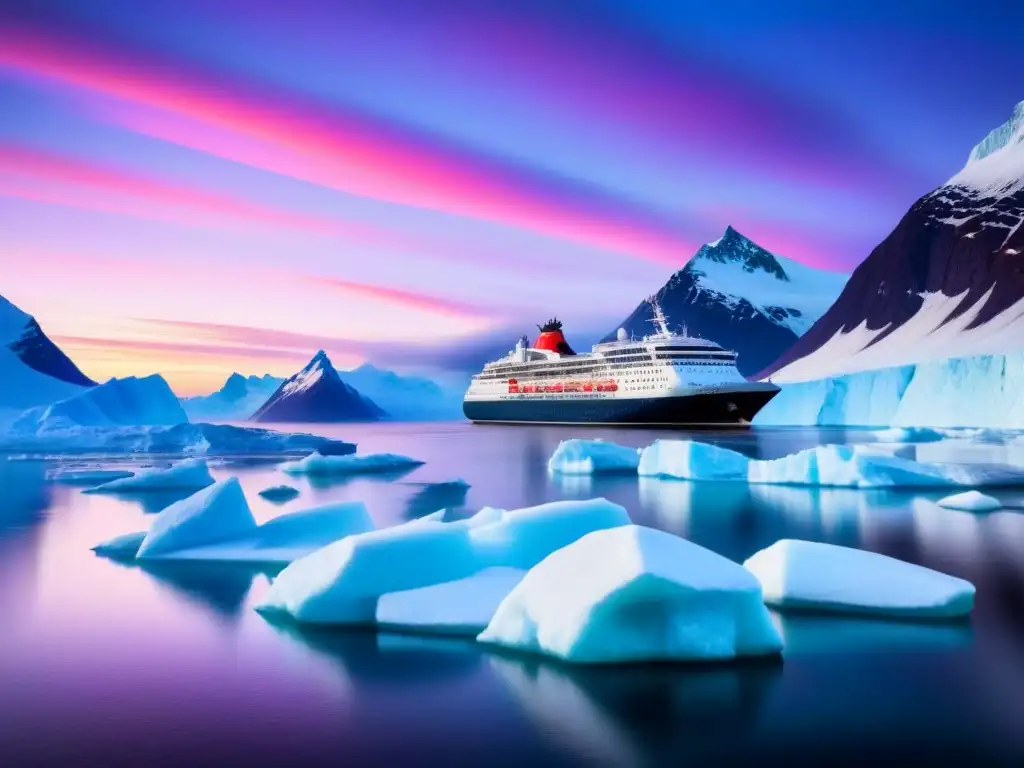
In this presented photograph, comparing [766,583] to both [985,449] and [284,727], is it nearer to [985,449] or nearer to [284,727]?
[284,727]

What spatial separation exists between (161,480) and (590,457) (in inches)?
461

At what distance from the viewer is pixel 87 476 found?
25.6 metres

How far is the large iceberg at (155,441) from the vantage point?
3516 centimetres

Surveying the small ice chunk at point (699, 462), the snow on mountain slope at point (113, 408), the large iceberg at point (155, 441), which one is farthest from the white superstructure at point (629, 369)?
the small ice chunk at point (699, 462)

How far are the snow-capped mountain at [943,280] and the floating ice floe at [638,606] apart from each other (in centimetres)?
8603

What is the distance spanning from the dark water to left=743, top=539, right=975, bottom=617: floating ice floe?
0.78 ft

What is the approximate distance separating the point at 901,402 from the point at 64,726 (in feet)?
188

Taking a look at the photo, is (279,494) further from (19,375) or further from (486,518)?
(19,375)

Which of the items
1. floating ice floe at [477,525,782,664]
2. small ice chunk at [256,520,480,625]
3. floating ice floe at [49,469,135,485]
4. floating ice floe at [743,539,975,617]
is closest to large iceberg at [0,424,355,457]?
floating ice floe at [49,469,135,485]

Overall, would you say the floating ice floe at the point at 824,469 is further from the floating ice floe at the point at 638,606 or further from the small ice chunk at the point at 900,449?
the floating ice floe at the point at 638,606

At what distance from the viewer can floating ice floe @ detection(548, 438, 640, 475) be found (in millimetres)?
26125

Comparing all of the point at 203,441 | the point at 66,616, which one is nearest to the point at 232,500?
the point at 66,616

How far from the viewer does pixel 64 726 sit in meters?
6.16

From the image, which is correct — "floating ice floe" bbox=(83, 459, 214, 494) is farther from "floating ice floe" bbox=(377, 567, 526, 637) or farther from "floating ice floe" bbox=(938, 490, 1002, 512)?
"floating ice floe" bbox=(938, 490, 1002, 512)
